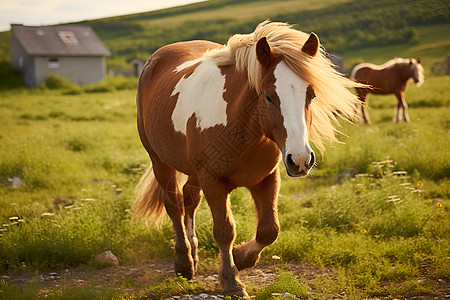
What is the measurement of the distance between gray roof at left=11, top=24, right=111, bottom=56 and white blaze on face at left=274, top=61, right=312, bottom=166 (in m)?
33.6

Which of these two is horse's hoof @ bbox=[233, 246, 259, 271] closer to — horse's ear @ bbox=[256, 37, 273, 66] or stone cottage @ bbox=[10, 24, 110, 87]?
horse's ear @ bbox=[256, 37, 273, 66]

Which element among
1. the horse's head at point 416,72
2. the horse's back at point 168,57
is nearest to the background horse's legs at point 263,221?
the horse's back at point 168,57

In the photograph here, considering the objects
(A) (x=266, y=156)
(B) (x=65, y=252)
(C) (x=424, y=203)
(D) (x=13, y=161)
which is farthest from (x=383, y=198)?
(D) (x=13, y=161)

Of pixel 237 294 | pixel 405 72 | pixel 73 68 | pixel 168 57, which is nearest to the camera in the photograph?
pixel 237 294

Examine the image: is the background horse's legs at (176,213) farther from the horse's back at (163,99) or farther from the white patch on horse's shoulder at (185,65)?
the white patch on horse's shoulder at (185,65)

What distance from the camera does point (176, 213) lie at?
13.7 ft

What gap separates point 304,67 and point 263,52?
0.28 metres

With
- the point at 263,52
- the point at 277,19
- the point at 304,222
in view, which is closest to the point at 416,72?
the point at 304,222

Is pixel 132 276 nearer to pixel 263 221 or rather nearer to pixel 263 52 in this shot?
pixel 263 221

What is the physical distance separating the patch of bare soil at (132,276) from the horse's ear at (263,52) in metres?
1.95

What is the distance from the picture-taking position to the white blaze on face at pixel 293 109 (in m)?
2.46

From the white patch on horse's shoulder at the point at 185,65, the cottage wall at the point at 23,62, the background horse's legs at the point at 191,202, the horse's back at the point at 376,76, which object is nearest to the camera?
the white patch on horse's shoulder at the point at 185,65

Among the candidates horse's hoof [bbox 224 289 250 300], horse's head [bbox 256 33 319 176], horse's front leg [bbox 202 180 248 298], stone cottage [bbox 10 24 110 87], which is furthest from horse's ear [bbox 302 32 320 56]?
stone cottage [bbox 10 24 110 87]

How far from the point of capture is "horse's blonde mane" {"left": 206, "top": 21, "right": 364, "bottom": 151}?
2650 millimetres
